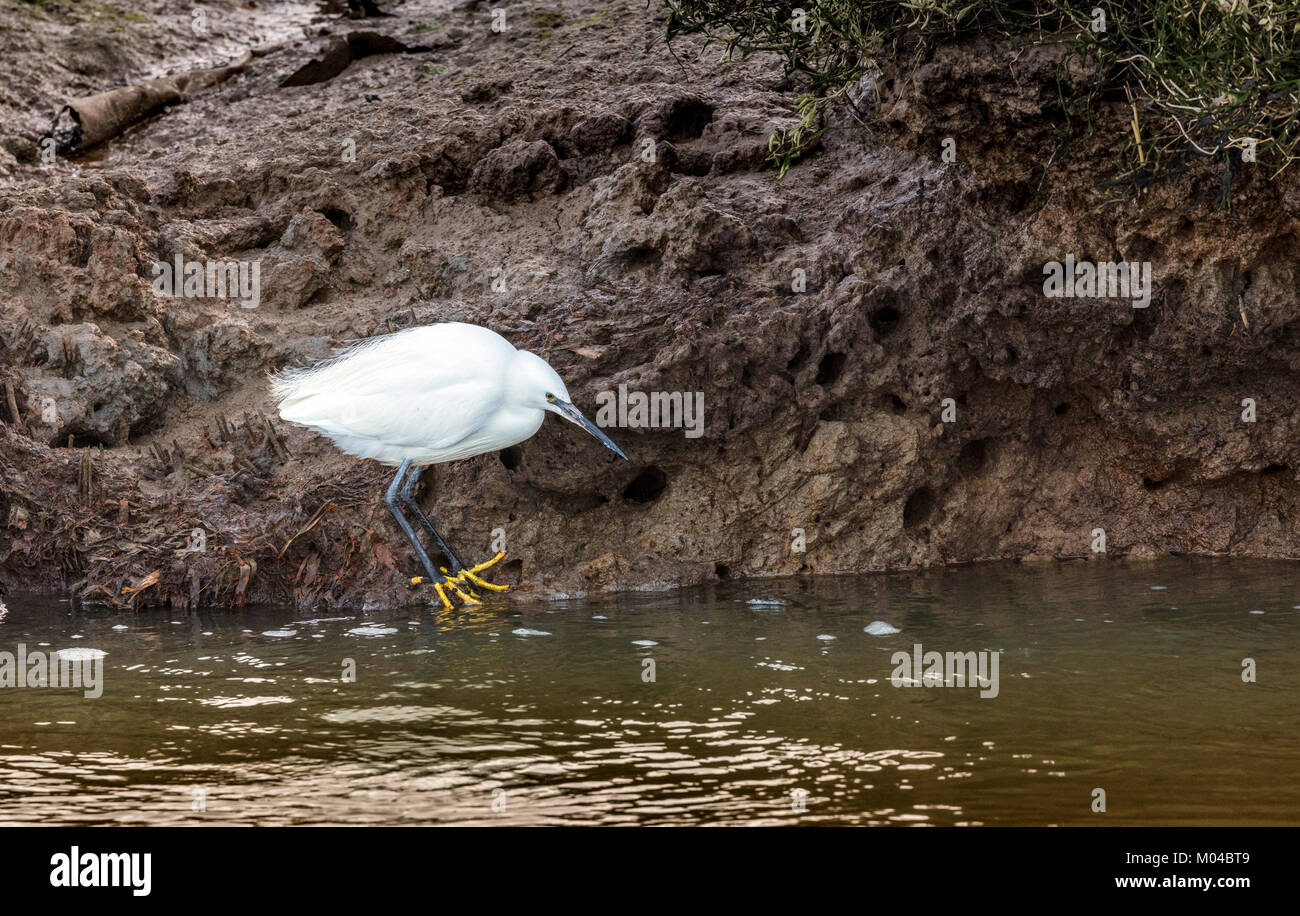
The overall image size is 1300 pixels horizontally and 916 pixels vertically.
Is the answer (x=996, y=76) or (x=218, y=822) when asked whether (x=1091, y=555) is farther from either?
(x=218, y=822)

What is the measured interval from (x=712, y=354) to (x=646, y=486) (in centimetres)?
95

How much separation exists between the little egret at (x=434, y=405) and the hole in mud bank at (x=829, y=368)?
4.72ft

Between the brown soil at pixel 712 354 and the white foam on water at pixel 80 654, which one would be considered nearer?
the white foam on water at pixel 80 654

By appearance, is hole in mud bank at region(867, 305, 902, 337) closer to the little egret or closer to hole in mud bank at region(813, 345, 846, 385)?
hole in mud bank at region(813, 345, 846, 385)

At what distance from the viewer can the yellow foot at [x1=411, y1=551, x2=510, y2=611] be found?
7484mm

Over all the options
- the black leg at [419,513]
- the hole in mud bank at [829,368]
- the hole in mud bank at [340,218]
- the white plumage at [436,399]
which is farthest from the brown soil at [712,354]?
the white plumage at [436,399]

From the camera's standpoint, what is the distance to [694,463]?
26.5 feet

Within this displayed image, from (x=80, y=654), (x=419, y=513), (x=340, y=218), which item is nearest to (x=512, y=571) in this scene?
(x=419, y=513)

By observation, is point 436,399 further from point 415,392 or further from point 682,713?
point 682,713

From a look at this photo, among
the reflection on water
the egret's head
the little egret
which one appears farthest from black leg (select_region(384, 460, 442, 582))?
the egret's head

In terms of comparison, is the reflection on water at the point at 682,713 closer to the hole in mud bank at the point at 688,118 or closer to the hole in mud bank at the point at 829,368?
the hole in mud bank at the point at 829,368

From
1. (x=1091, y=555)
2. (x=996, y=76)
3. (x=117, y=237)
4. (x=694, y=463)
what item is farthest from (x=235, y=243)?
(x=1091, y=555)

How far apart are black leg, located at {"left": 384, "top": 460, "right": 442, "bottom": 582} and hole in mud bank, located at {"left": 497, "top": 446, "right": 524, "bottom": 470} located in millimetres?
633

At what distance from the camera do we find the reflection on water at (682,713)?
4.29m
